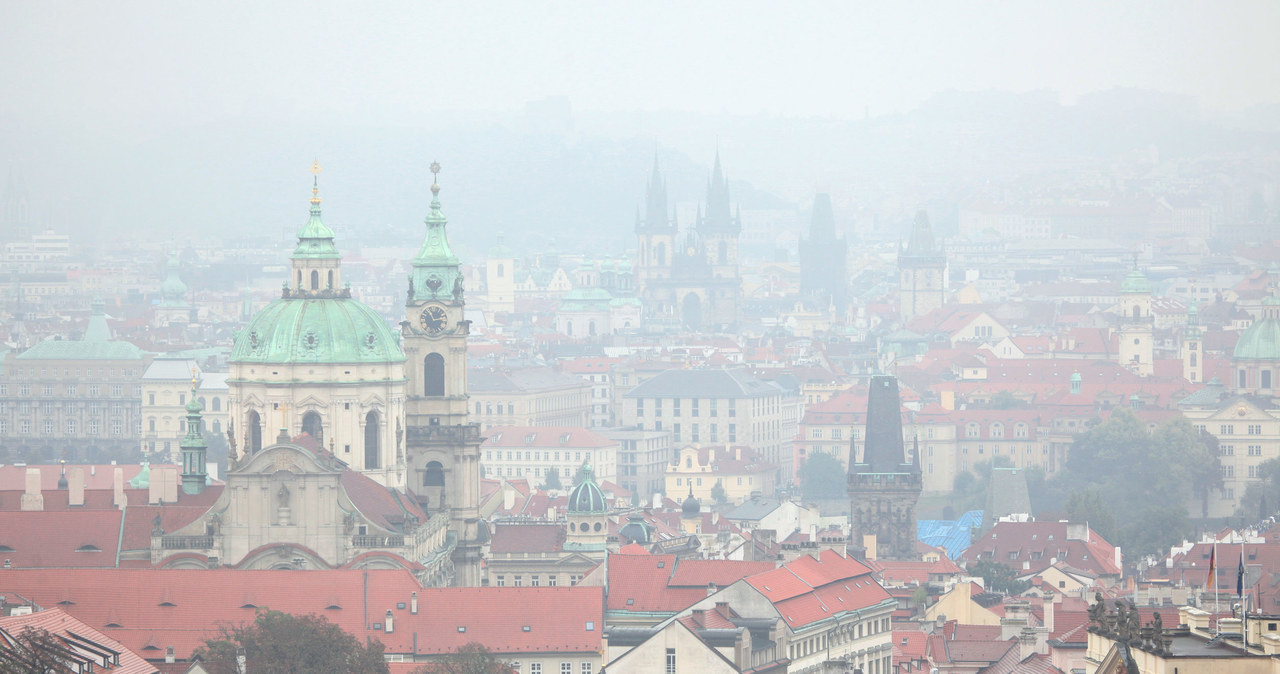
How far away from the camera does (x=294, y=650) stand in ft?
209

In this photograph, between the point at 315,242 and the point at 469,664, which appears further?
the point at 315,242

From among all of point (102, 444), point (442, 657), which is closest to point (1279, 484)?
point (102, 444)

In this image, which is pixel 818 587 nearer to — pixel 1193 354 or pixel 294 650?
pixel 294 650

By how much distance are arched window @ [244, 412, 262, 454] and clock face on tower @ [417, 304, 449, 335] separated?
7755mm

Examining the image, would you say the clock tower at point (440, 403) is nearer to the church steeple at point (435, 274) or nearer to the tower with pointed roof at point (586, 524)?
the church steeple at point (435, 274)

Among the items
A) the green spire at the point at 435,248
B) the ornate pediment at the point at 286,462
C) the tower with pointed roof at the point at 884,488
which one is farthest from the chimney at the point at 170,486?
the tower with pointed roof at the point at 884,488

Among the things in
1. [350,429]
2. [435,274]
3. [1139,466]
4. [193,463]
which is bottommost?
[1139,466]

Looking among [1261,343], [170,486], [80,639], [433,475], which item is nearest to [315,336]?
[170,486]

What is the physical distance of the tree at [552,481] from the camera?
158m

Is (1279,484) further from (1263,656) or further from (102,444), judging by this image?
(1263,656)

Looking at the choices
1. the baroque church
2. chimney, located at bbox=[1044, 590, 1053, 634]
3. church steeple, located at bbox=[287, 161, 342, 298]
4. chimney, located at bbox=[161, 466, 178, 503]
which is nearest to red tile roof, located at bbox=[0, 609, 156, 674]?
the baroque church

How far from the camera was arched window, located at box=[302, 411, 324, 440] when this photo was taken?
8731 centimetres

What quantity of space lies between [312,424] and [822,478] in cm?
7494

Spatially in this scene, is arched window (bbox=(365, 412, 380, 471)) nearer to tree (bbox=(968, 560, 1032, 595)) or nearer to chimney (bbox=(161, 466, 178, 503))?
chimney (bbox=(161, 466, 178, 503))
